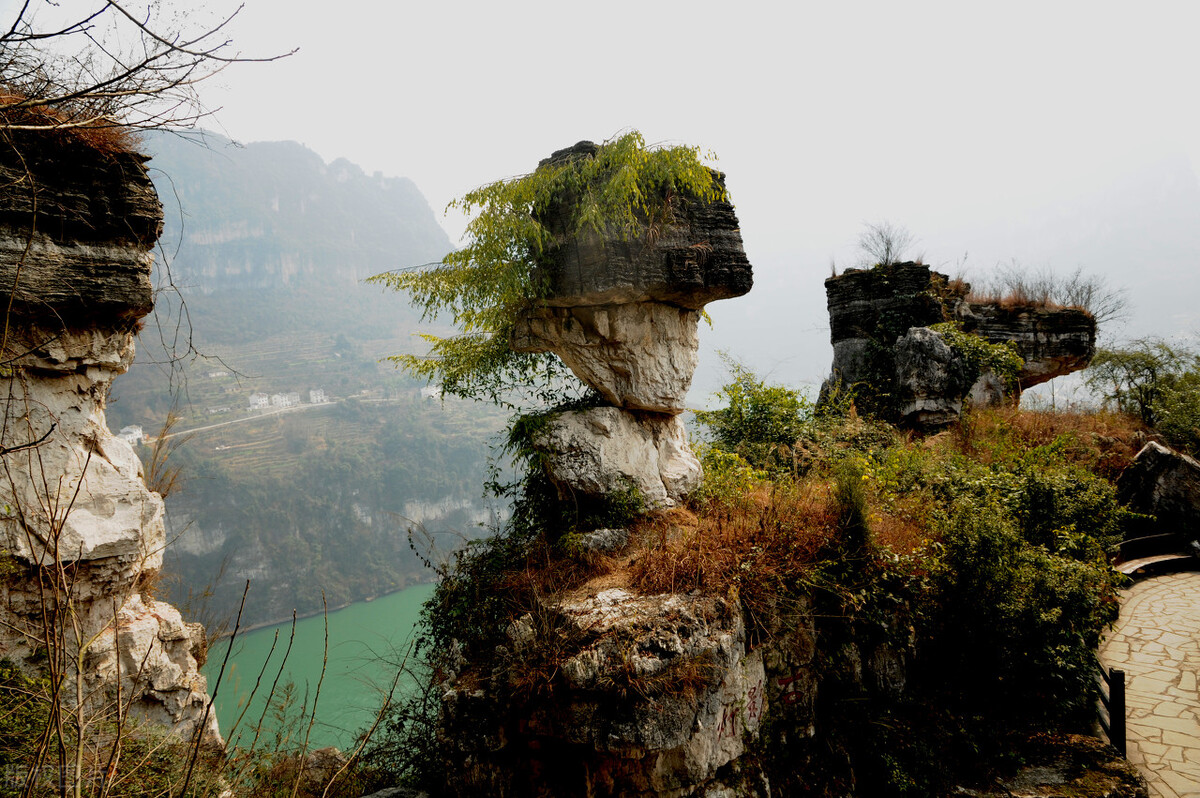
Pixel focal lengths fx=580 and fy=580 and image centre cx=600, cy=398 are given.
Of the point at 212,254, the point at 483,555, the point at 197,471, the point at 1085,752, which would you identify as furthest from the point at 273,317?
the point at 1085,752

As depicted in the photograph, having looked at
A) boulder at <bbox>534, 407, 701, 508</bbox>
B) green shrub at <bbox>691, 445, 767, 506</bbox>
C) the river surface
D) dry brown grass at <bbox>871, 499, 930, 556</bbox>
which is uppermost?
boulder at <bbox>534, 407, 701, 508</bbox>

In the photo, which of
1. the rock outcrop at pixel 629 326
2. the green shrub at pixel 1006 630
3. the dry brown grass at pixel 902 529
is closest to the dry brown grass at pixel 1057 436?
the dry brown grass at pixel 902 529

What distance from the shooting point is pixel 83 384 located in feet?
18.6

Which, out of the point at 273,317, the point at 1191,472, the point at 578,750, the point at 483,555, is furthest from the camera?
the point at 273,317

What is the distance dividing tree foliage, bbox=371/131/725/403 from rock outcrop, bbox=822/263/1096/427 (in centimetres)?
623

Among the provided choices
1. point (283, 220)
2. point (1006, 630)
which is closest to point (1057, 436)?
point (1006, 630)

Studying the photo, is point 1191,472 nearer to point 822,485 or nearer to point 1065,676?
point 1065,676

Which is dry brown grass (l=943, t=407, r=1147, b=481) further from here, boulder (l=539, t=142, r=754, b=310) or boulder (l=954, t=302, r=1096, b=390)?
boulder (l=539, t=142, r=754, b=310)

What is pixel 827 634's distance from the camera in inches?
219

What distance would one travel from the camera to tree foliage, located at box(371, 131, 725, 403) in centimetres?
604

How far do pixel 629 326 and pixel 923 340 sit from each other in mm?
7076

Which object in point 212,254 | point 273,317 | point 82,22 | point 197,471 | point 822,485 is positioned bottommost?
point 197,471

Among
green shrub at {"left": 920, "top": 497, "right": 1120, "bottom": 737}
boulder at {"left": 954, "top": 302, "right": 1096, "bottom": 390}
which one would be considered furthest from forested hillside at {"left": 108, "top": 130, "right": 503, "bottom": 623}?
boulder at {"left": 954, "top": 302, "right": 1096, "bottom": 390}

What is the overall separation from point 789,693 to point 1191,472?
7920mm
